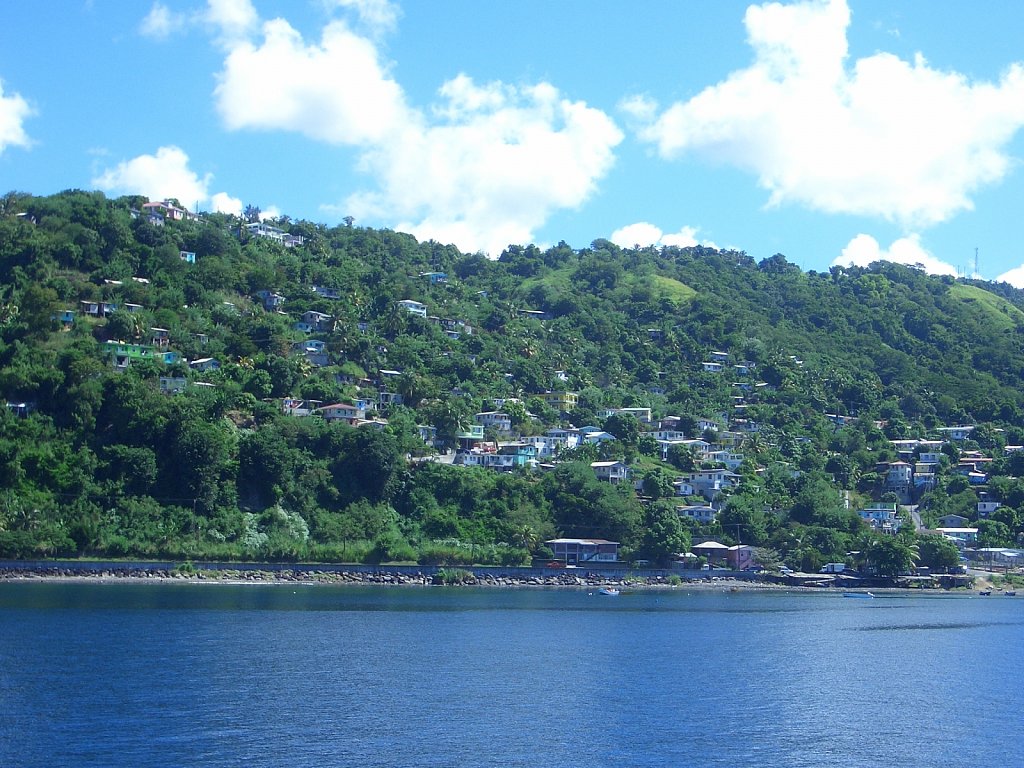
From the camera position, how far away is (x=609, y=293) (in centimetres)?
17638

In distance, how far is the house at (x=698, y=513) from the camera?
10231cm

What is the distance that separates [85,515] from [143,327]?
30253 millimetres

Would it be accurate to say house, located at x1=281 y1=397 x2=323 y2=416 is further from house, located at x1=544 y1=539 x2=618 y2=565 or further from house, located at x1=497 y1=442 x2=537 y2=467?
house, located at x1=544 y1=539 x2=618 y2=565

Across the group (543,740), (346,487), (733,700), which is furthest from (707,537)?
(543,740)

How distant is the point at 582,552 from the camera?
93.0 metres

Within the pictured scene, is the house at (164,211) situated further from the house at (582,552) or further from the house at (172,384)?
the house at (582,552)

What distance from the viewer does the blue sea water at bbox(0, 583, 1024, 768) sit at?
31.6 meters

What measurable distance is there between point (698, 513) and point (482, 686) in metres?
64.8

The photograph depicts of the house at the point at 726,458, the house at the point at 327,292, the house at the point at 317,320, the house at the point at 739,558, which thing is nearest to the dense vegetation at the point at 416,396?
the house at the point at 327,292

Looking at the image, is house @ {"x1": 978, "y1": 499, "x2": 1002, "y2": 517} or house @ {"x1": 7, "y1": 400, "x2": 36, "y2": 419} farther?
house @ {"x1": 978, "y1": 499, "x2": 1002, "y2": 517}

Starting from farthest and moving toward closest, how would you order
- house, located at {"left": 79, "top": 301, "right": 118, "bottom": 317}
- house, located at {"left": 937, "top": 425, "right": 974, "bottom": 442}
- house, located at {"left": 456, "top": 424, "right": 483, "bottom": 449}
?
house, located at {"left": 937, "top": 425, "right": 974, "bottom": 442}
house, located at {"left": 456, "top": 424, "right": 483, "bottom": 449}
house, located at {"left": 79, "top": 301, "right": 118, "bottom": 317}

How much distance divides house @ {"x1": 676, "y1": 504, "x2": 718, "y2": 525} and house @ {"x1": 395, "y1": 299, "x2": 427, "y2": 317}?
47.2 meters

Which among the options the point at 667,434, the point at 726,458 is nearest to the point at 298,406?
the point at 667,434

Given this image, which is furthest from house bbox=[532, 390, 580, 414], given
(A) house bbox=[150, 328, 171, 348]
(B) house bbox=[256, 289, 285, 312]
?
(A) house bbox=[150, 328, 171, 348]
